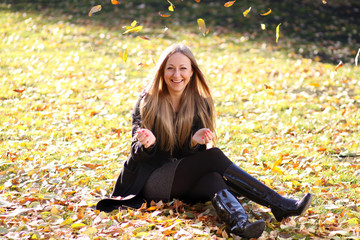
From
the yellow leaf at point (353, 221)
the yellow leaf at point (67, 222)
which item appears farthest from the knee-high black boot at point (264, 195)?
the yellow leaf at point (67, 222)

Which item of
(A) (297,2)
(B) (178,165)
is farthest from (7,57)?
(A) (297,2)

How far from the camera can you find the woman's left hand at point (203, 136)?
11.0 ft

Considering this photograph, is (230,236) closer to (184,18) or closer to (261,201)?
(261,201)

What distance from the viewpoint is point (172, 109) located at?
12.3 ft

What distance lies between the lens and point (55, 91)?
7160 mm

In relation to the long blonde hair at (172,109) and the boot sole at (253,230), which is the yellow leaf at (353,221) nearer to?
the boot sole at (253,230)

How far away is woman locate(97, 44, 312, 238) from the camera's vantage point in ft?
10.9

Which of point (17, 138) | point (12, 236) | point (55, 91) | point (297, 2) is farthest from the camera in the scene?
point (297, 2)

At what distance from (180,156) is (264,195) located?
74 centimetres

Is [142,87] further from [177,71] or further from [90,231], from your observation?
[90,231]

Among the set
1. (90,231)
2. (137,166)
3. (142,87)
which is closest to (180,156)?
(137,166)

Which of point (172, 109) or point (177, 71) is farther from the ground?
point (177, 71)

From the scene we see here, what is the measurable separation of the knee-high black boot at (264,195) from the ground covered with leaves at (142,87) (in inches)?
4.2

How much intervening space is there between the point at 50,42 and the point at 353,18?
741 cm
